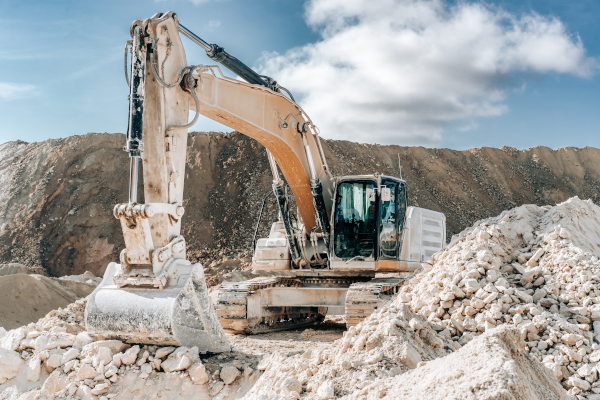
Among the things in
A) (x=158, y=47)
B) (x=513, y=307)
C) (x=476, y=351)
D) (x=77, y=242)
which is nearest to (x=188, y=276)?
(x=158, y=47)

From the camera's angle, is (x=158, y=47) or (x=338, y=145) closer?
(x=158, y=47)

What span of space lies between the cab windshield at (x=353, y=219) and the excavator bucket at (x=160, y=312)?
3.02 meters

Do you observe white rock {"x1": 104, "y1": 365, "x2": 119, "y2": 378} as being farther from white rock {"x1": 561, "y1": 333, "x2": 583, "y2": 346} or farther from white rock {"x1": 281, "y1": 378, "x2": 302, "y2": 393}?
white rock {"x1": 561, "y1": 333, "x2": 583, "y2": 346}

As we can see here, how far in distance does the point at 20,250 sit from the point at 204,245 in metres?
8.14

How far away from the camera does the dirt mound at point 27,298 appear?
11.0 m

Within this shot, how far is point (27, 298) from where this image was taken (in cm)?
1148

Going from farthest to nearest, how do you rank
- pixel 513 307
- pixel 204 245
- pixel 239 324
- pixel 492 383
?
1. pixel 204 245
2. pixel 239 324
3. pixel 513 307
4. pixel 492 383

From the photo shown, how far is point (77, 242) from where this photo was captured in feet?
71.7

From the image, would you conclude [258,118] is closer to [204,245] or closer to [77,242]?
[204,245]

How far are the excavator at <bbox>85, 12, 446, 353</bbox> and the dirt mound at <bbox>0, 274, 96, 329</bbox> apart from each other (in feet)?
19.5

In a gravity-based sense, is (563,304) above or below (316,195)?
below

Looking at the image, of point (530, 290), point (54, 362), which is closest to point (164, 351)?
point (54, 362)

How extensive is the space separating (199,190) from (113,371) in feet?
63.5

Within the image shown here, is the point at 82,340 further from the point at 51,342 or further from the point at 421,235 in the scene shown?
the point at 421,235
